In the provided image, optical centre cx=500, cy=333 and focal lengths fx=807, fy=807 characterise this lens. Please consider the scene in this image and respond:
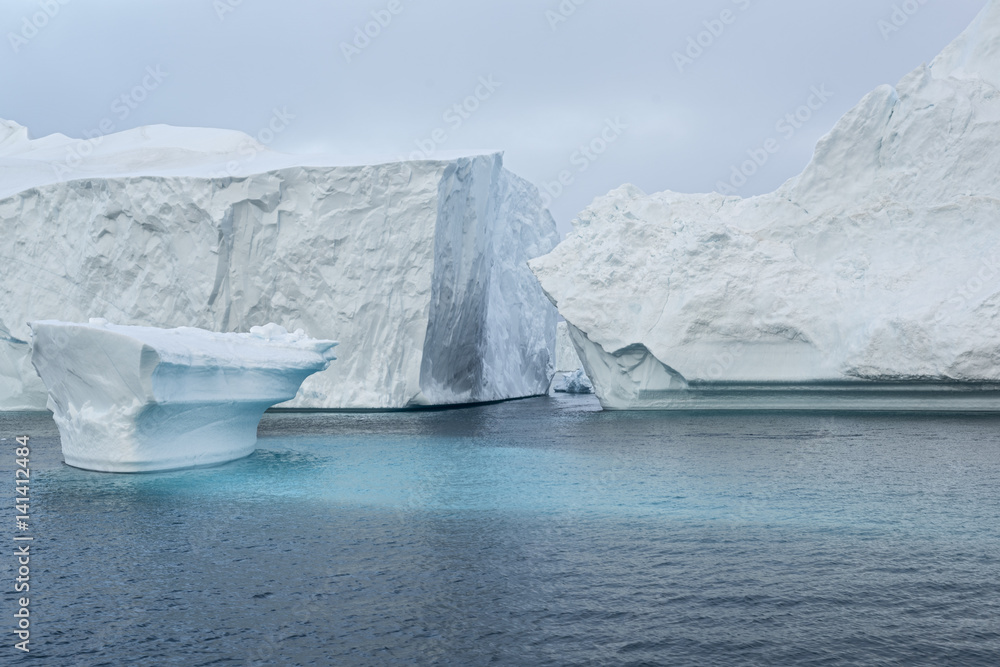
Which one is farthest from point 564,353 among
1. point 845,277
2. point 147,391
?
point 147,391

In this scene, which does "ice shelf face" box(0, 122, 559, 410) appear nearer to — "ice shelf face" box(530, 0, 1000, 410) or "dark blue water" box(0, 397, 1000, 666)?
"ice shelf face" box(530, 0, 1000, 410)

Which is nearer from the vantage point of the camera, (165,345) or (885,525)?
(885,525)

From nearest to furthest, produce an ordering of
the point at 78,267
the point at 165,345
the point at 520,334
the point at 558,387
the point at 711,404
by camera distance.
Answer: the point at 165,345 → the point at 711,404 → the point at 78,267 → the point at 520,334 → the point at 558,387

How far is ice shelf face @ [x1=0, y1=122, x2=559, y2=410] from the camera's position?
16875mm

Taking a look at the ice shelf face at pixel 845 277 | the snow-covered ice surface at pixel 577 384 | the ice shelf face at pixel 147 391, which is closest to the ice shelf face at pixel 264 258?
the ice shelf face at pixel 845 277

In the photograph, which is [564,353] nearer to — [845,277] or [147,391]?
[845,277]

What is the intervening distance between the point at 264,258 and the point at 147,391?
380 inches

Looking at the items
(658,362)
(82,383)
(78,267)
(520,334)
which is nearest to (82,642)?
(82,383)

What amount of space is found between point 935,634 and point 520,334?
2035cm

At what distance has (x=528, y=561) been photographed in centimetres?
461

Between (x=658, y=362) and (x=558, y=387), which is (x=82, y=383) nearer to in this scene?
(x=658, y=362)

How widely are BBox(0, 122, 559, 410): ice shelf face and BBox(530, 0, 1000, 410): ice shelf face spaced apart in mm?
3430

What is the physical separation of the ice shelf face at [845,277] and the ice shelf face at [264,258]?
343cm

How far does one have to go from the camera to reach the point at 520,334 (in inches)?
931
